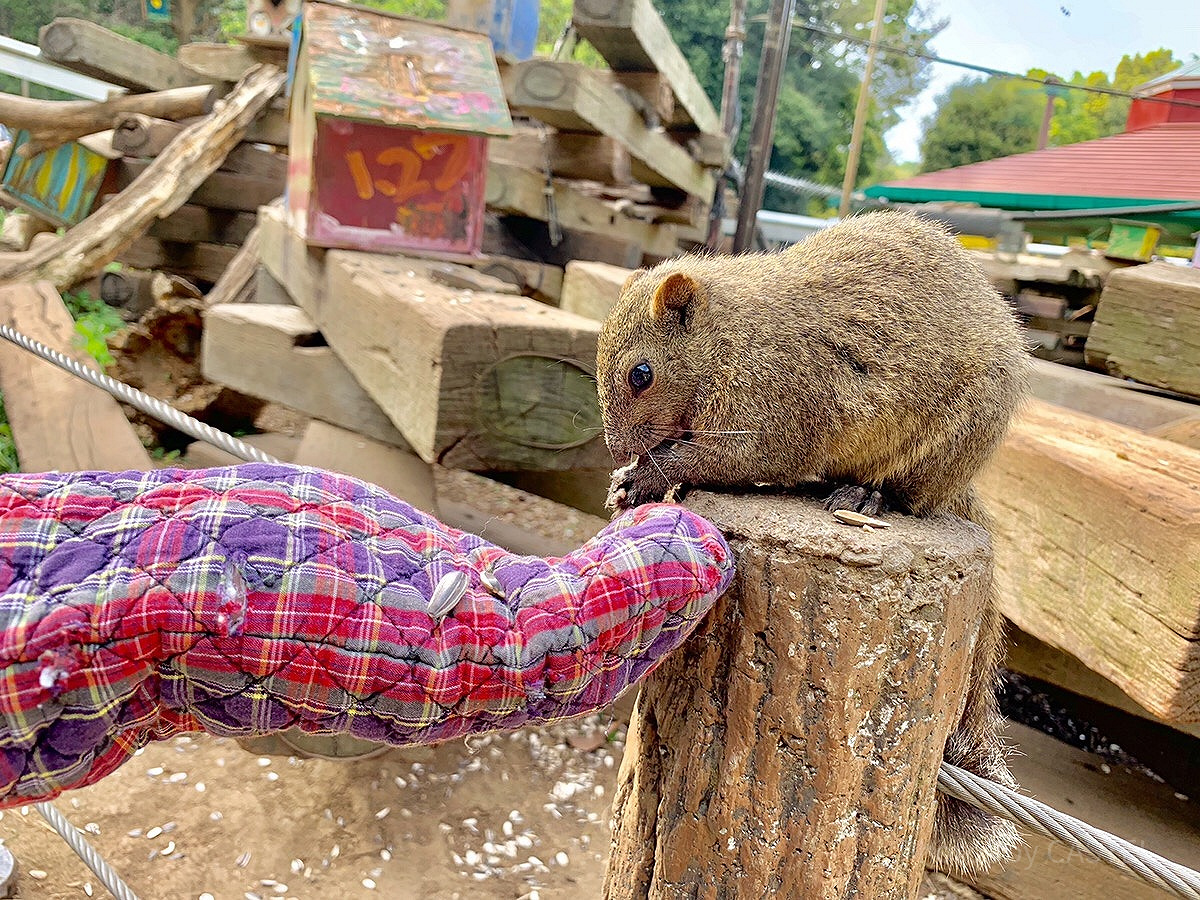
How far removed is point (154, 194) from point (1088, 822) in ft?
18.5

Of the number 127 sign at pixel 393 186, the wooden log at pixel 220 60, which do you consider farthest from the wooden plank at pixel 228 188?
the number 127 sign at pixel 393 186

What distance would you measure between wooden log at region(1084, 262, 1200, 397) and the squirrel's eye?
169 cm

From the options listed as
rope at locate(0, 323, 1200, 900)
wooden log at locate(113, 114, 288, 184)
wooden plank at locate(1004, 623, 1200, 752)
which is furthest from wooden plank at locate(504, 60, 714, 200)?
rope at locate(0, 323, 1200, 900)

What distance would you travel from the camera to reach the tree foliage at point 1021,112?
7.54 ft

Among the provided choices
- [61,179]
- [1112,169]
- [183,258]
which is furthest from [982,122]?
[61,179]

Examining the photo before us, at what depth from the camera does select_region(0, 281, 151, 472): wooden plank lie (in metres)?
3.14

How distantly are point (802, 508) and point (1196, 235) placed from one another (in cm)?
164

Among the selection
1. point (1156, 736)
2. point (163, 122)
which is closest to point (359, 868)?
point (1156, 736)

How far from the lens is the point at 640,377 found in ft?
5.26

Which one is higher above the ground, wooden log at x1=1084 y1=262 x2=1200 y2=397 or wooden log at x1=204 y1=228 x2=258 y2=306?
wooden log at x1=1084 y1=262 x2=1200 y2=397

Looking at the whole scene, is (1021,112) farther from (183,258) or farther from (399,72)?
(183,258)

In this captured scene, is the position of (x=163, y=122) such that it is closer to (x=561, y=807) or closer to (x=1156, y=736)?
(x=561, y=807)

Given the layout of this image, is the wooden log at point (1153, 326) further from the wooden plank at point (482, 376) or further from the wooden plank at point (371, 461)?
the wooden plank at point (371, 461)

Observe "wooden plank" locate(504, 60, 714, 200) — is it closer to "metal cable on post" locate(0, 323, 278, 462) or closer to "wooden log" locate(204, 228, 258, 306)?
"wooden log" locate(204, 228, 258, 306)
